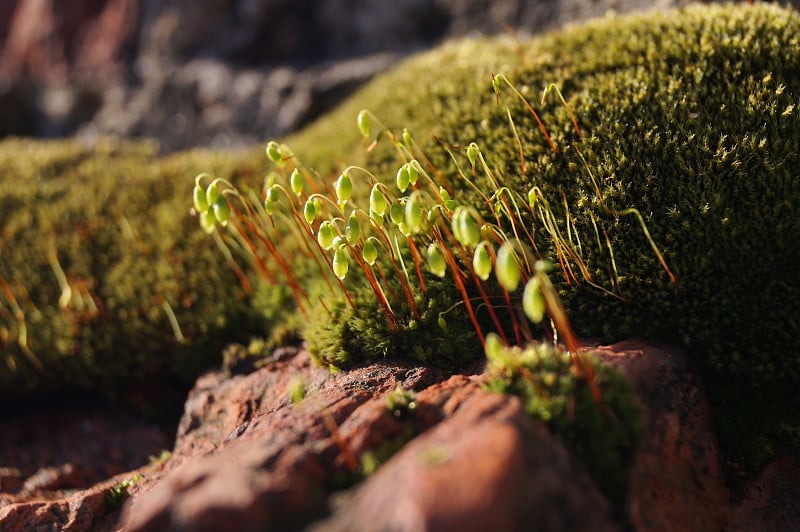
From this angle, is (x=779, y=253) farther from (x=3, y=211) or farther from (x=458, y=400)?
(x=3, y=211)

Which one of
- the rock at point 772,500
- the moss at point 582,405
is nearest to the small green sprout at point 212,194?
the moss at point 582,405

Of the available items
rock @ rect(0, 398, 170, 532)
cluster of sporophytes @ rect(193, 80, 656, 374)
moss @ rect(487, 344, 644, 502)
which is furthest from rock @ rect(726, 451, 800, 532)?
rock @ rect(0, 398, 170, 532)

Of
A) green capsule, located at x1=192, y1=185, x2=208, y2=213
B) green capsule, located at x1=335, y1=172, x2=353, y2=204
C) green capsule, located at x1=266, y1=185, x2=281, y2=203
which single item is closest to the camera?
green capsule, located at x1=335, y1=172, x2=353, y2=204

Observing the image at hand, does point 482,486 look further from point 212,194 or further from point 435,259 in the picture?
point 212,194

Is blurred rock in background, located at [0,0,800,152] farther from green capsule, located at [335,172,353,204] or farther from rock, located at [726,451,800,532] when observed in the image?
rock, located at [726,451,800,532]

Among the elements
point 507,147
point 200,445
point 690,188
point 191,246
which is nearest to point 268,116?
point 191,246
